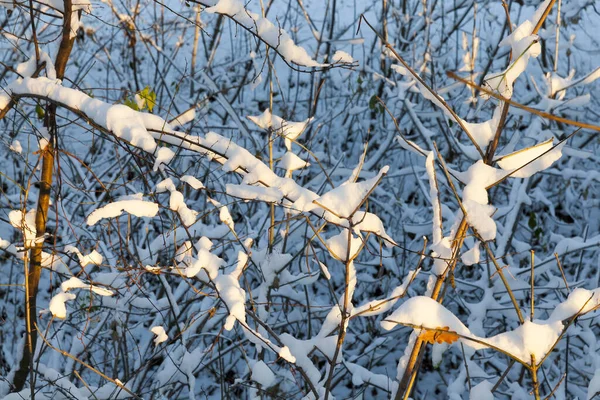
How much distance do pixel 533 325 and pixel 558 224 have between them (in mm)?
3213

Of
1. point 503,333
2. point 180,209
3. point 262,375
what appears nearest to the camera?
point 503,333

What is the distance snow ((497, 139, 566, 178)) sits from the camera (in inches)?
42.0

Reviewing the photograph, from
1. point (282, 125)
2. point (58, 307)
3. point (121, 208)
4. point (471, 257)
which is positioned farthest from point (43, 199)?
point (471, 257)

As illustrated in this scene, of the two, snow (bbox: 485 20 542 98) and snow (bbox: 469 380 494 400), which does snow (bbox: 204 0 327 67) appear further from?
snow (bbox: 469 380 494 400)

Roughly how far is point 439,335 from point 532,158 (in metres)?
0.36

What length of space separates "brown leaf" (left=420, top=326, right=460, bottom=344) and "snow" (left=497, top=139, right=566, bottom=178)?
1.01ft

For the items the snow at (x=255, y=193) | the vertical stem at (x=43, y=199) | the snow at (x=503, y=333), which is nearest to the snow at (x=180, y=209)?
the snow at (x=255, y=193)

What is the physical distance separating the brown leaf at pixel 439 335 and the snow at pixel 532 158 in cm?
31

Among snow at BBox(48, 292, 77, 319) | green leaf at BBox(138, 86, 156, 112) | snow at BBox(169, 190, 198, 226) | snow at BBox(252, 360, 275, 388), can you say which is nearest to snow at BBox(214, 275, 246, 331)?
snow at BBox(169, 190, 198, 226)

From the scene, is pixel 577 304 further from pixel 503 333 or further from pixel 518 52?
pixel 518 52

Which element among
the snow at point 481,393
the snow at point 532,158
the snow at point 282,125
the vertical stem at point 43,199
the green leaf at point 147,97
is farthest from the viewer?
the snow at point 282,125

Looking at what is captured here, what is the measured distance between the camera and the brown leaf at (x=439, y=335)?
3.21 ft

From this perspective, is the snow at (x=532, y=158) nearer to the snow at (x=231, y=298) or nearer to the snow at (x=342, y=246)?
the snow at (x=342, y=246)

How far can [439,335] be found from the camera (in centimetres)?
101
